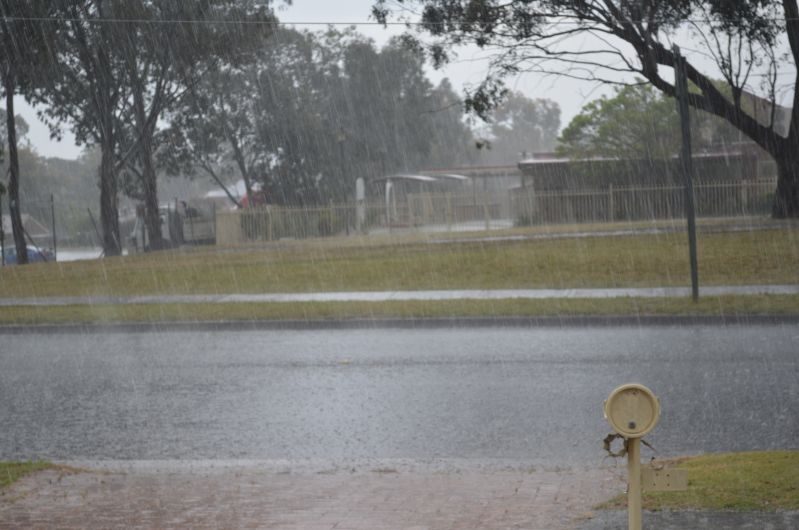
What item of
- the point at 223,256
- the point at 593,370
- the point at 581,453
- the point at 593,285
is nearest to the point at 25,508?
the point at 581,453

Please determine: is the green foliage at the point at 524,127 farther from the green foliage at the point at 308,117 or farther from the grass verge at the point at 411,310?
the grass verge at the point at 411,310

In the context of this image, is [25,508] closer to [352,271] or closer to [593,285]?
[593,285]

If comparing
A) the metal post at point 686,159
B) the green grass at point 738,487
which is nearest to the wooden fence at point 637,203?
the metal post at point 686,159

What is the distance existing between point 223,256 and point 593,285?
12.7m

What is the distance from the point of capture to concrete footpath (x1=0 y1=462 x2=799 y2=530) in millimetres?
5184

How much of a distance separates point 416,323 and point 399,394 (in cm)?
538

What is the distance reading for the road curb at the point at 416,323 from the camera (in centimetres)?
1394

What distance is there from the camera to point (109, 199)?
1549 inches

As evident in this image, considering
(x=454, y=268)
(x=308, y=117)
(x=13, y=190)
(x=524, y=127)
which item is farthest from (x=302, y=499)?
(x=524, y=127)

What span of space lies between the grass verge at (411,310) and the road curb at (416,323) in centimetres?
14

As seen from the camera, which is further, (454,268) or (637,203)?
(637,203)

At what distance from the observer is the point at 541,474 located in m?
6.40

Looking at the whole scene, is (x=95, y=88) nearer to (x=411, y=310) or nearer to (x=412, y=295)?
(x=412, y=295)

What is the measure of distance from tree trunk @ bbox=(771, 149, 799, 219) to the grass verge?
46.2 feet
